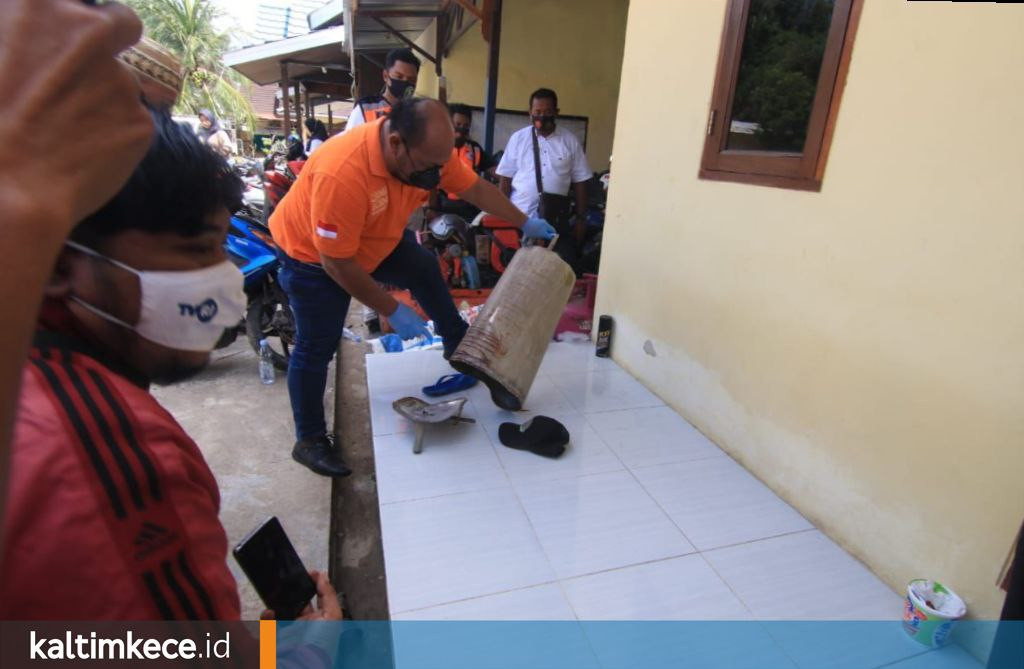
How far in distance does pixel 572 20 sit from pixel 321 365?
580 centimetres

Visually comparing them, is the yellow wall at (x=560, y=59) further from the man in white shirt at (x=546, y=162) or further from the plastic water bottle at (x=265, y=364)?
the plastic water bottle at (x=265, y=364)

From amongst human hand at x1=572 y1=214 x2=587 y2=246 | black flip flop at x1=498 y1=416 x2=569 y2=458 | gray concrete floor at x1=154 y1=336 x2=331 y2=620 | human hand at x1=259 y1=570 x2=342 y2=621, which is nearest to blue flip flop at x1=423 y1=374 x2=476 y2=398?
black flip flop at x1=498 y1=416 x2=569 y2=458

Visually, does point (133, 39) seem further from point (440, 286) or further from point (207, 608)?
point (440, 286)

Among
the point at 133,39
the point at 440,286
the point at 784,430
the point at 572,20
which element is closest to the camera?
the point at 133,39

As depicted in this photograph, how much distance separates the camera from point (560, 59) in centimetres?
671

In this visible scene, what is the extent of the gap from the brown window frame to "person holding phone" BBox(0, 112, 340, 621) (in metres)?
1.94

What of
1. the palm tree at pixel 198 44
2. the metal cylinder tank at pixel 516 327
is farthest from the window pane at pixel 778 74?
the palm tree at pixel 198 44

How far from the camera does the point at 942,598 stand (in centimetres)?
161

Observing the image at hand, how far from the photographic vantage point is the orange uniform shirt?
2129mm

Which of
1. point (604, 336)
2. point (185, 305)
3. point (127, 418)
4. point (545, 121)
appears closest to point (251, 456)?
point (604, 336)

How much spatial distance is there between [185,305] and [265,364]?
10.00 feet

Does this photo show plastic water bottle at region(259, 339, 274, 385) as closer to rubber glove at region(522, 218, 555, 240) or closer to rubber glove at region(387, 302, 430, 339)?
rubber glove at region(387, 302, 430, 339)

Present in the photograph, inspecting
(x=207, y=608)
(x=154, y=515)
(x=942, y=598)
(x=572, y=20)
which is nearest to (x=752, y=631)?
(x=942, y=598)

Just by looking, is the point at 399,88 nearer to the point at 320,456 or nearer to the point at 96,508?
the point at 320,456
